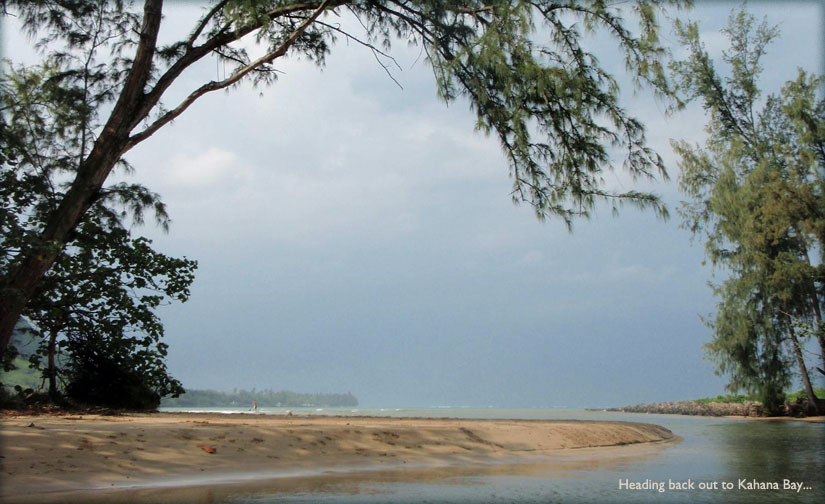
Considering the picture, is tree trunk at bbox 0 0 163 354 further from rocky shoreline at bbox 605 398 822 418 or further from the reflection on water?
rocky shoreline at bbox 605 398 822 418

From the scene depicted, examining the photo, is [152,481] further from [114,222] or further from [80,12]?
[80,12]

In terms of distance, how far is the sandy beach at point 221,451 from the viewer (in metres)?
5.57

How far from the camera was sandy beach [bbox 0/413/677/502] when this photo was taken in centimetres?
557

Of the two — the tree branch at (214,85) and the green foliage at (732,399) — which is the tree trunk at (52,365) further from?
the green foliage at (732,399)

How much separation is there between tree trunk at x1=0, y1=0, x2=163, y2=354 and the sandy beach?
2.45 metres

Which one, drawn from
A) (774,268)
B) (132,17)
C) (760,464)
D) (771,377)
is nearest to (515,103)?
(760,464)

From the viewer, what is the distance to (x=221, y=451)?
6.80 meters

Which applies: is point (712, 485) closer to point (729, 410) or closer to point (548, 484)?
point (548, 484)

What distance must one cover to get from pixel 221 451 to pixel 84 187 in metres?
5.42

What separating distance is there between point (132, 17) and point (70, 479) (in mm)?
10715

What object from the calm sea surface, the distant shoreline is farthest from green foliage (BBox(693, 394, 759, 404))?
the calm sea surface

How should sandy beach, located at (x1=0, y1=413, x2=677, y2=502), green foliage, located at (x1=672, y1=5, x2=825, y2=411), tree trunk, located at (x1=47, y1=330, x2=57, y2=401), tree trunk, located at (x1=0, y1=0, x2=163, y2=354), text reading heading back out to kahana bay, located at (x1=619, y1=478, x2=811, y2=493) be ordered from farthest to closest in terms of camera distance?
green foliage, located at (x1=672, y1=5, x2=825, y2=411), tree trunk, located at (x1=47, y1=330, x2=57, y2=401), tree trunk, located at (x1=0, y1=0, x2=163, y2=354), text reading heading back out to kahana bay, located at (x1=619, y1=478, x2=811, y2=493), sandy beach, located at (x1=0, y1=413, x2=677, y2=502)

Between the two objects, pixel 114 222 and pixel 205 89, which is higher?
pixel 205 89

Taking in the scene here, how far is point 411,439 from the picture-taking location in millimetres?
8172
